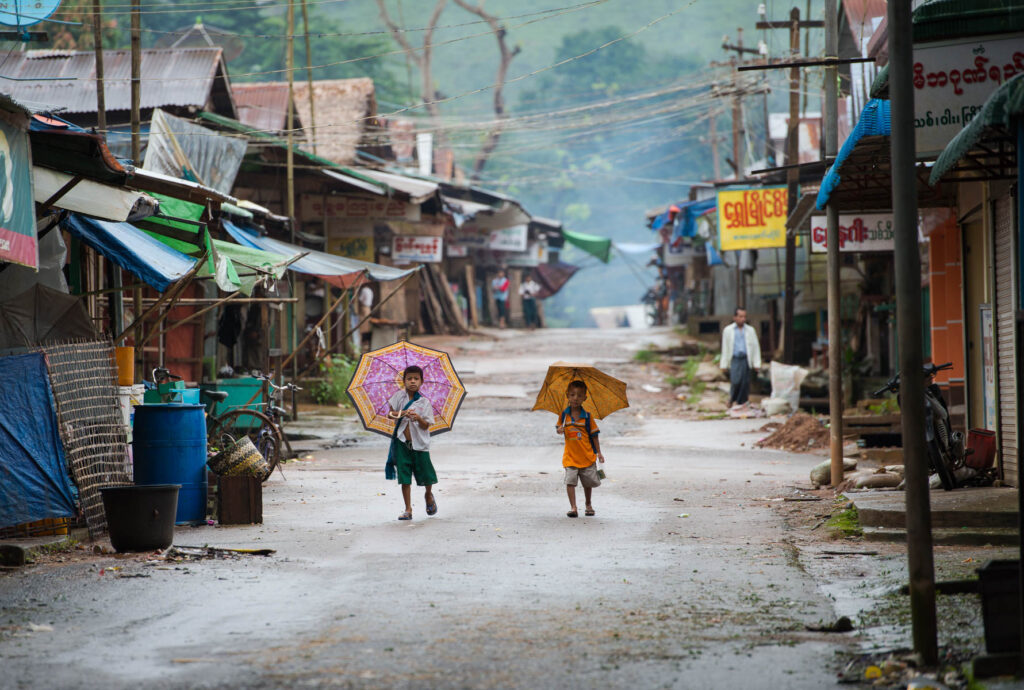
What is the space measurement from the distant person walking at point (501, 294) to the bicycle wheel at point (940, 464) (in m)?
32.9

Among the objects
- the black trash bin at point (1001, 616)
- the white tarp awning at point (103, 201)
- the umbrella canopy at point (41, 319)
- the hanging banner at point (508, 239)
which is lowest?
the black trash bin at point (1001, 616)

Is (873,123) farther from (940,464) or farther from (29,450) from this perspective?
(29,450)

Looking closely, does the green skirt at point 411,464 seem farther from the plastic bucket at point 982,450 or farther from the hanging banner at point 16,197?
the plastic bucket at point 982,450

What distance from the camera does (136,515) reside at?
862cm

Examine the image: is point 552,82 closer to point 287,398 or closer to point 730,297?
point 730,297

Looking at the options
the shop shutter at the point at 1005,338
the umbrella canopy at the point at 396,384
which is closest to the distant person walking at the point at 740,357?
the shop shutter at the point at 1005,338

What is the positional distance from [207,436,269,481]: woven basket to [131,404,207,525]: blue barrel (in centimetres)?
96

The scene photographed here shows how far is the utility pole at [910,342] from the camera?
17.5 ft

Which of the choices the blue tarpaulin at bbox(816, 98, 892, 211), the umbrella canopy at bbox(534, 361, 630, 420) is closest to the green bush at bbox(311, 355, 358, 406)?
the umbrella canopy at bbox(534, 361, 630, 420)

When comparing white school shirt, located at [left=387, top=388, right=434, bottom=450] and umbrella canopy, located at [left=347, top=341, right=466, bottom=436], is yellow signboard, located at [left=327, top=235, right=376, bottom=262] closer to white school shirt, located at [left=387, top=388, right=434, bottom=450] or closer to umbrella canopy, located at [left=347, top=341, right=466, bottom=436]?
umbrella canopy, located at [left=347, top=341, right=466, bottom=436]

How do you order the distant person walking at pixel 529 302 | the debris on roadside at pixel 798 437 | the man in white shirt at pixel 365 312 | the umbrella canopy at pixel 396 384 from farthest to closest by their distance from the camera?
the distant person walking at pixel 529 302
the man in white shirt at pixel 365 312
the debris on roadside at pixel 798 437
the umbrella canopy at pixel 396 384

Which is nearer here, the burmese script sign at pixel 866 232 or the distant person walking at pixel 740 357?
the burmese script sign at pixel 866 232

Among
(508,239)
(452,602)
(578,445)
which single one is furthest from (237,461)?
(508,239)

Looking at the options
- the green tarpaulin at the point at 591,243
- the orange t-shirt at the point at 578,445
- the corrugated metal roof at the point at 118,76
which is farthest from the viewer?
the green tarpaulin at the point at 591,243
